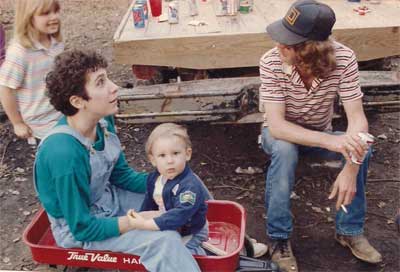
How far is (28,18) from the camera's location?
3.46 metres

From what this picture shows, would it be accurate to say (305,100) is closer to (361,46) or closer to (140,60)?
(361,46)

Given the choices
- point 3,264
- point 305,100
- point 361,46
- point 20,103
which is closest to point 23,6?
point 20,103

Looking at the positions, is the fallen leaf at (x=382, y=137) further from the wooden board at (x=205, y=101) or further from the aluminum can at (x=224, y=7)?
the aluminum can at (x=224, y=7)

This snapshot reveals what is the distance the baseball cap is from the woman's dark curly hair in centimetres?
103

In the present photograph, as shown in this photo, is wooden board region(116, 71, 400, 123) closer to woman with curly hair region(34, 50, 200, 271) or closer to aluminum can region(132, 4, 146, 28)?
aluminum can region(132, 4, 146, 28)

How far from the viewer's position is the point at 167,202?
109 inches

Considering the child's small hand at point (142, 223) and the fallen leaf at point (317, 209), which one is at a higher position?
the child's small hand at point (142, 223)

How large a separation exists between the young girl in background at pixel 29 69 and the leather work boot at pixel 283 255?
165 cm

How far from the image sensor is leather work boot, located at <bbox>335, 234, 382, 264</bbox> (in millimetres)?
3086

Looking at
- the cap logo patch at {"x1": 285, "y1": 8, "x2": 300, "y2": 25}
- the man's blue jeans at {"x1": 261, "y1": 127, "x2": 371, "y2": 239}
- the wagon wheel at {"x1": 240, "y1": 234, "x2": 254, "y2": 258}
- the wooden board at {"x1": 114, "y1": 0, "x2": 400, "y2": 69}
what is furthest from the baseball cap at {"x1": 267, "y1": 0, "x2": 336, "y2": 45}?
the wagon wheel at {"x1": 240, "y1": 234, "x2": 254, "y2": 258}

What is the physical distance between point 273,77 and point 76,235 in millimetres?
1377

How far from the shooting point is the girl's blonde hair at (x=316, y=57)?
9.33 ft

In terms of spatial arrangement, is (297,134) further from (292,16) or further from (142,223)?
(142,223)

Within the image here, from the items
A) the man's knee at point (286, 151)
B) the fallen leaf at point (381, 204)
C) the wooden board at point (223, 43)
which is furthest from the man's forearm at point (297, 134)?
the fallen leaf at point (381, 204)
